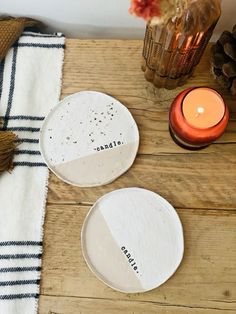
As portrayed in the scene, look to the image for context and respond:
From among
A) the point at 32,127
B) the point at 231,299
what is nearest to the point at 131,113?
the point at 32,127

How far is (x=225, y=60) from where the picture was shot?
2.07ft

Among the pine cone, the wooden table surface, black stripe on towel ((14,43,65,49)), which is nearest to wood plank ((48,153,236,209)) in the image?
the wooden table surface

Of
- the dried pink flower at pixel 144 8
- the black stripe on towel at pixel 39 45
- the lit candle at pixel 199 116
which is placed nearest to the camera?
the dried pink flower at pixel 144 8

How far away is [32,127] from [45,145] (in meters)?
0.04

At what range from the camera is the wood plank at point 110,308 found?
59 cm

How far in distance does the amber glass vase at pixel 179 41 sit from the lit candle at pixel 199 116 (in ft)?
0.16

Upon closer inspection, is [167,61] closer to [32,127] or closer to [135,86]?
[135,86]

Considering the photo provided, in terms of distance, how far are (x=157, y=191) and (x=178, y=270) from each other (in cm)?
11

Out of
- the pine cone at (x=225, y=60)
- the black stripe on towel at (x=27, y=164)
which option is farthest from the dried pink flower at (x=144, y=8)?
the black stripe on towel at (x=27, y=164)

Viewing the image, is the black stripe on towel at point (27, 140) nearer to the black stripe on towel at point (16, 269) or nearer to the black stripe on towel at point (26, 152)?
the black stripe on towel at point (26, 152)

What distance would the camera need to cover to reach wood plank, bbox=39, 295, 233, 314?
0.59m

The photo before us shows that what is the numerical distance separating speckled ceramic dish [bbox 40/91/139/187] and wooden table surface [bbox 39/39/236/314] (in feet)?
0.05

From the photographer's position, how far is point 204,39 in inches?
22.7

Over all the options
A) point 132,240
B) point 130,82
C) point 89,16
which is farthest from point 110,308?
point 89,16
